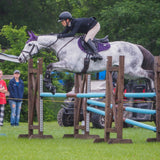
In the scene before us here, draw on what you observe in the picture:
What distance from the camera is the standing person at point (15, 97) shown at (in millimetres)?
16953

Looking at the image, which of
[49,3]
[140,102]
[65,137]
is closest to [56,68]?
[65,137]

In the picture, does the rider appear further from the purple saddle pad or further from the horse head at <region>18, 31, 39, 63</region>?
the horse head at <region>18, 31, 39, 63</region>

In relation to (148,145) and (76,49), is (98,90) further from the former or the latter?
(148,145)

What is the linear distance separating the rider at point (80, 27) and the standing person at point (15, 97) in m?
5.66

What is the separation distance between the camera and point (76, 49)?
1163cm

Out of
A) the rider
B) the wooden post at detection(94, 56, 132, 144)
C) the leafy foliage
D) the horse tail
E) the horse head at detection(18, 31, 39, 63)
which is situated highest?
the leafy foliage

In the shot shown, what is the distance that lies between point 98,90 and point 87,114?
6608mm

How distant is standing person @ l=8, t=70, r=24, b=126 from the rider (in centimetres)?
566

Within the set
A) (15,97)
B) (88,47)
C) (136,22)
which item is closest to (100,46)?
(88,47)

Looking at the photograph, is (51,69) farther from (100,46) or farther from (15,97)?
(15,97)

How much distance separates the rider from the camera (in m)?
11.5

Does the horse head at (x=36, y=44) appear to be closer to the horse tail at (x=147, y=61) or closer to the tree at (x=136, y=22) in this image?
the horse tail at (x=147, y=61)

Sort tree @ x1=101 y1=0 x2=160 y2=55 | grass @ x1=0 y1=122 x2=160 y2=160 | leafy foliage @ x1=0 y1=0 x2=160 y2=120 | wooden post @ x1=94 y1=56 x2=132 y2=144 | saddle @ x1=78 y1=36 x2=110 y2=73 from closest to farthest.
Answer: grass @ x1=0 y1=122 x2=160 y2=160 < wooden post @ x1=94 y1=56 x2=132 y2=144 < saddle @ x1=78 y1=36 x2=110 y2=73 < leafy foliage @ x1=0 y1=0 x2=160 y2=120 < tree @ x1=101 y1=0 x2=160 y2=55

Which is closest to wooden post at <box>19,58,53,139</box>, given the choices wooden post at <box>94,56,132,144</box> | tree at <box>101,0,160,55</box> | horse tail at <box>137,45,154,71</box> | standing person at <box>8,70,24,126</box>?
wooden post at <box>94,56,132,144</box>
